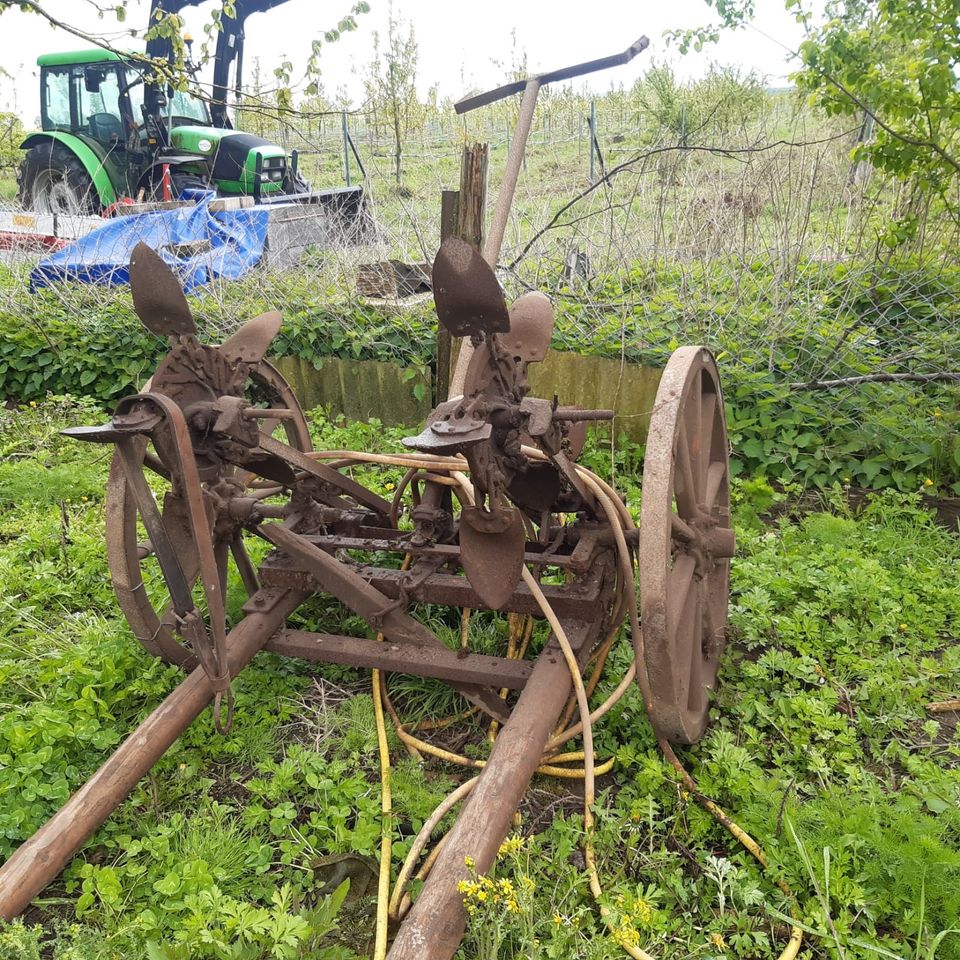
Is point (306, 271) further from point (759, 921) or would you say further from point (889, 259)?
point (759, 921)

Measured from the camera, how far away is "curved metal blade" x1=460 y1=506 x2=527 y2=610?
2.01m

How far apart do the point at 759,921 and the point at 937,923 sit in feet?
1.29

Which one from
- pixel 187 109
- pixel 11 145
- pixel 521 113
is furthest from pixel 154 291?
pixel 11 145

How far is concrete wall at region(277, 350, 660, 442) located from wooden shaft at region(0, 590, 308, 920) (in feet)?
9.09

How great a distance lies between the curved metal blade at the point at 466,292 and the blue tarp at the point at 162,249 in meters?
4.66

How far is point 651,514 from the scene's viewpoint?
176 centimetres

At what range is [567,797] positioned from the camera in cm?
221

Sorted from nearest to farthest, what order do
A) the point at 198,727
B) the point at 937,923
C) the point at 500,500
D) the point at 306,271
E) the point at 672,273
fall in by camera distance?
1. the point at 937,923
2. the point at 500,500
3. the point at 198,727
4. the point at 672,273
5. the point at 306,271

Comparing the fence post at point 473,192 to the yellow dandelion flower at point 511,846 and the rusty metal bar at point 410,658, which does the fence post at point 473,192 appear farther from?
the yellow dandelion flower at point 511,846

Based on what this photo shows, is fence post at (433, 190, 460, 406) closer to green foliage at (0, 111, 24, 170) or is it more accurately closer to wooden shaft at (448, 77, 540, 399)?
wooden shaft at (448, 77, 540, 399)

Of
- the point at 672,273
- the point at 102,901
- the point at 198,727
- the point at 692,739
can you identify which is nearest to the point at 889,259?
the point at 672,273

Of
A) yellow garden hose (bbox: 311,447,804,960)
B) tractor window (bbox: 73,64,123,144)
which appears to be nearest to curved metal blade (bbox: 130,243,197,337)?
yellow garden hose (bbox: 311,447,804,960)

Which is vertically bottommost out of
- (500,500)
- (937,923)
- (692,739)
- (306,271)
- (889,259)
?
(937,923)

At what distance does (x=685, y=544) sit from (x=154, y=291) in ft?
5.43
